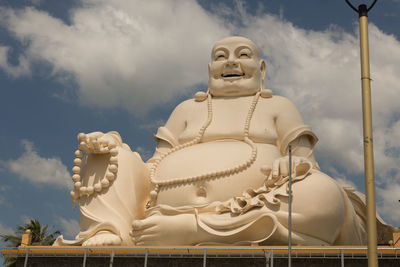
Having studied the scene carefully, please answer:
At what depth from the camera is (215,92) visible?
36.0 ft

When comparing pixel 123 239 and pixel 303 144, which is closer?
pixel 123 239

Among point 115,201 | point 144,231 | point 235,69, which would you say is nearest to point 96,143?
point 115,201

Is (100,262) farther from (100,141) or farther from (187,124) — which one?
(187,124)

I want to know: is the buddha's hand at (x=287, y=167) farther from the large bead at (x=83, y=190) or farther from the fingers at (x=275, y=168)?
the large bead at (x=83, y=190)

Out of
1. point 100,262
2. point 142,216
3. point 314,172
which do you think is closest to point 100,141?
point 142,216

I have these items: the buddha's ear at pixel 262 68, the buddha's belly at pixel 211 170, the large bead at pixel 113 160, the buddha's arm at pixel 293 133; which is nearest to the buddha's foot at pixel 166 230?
the buddha's belly at pixel 211 170

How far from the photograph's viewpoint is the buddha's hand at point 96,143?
30.9 feet

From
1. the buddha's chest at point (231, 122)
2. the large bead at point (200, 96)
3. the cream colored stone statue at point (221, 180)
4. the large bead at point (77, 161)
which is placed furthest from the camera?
the large bead at point (200, 96)

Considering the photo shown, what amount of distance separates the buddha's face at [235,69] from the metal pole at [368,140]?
5.45 meters

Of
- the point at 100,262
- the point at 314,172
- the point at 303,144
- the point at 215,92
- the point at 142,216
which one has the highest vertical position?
the point at 215,92

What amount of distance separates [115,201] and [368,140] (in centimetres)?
527

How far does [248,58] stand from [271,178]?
299cm

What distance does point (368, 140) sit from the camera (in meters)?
5.06

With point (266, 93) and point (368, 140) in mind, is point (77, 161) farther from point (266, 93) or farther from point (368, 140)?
point (368, 140)
